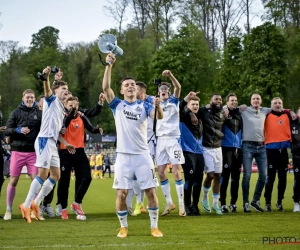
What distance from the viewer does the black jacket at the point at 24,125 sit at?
12.9 m

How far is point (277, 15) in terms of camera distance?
5862 centimetres

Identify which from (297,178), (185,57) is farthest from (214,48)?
(297,178)

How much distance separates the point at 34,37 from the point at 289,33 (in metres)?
52.1

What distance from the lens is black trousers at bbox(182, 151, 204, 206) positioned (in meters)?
13.3

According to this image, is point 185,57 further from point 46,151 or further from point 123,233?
point 123,233

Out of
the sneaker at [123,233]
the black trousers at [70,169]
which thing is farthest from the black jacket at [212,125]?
the sneaker at [123,233]

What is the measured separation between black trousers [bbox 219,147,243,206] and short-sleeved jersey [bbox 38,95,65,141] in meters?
3.89

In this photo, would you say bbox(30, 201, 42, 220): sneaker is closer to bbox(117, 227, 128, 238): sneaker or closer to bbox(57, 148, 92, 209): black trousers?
bbox(57, 148, 92, 209): black trousers

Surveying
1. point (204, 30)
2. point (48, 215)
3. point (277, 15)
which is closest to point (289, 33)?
point (277, 15)

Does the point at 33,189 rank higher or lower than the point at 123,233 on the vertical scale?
higher

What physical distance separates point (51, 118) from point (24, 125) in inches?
47.8

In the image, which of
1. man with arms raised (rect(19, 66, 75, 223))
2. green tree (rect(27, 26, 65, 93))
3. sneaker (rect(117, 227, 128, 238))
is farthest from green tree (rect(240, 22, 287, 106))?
sneaker (rect(117, 227, 128, 238))

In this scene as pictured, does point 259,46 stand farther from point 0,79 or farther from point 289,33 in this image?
point 0,79

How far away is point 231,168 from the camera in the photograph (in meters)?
14.0
